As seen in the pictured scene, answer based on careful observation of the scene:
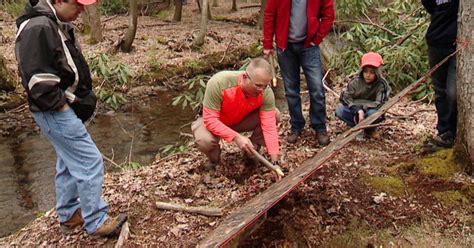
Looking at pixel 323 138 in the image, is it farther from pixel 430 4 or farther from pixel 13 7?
pixel 13 7

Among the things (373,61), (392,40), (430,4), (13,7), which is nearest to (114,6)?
(13,7)

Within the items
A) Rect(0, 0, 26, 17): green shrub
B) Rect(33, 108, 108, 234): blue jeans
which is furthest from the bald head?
Rect(0, 0, 26, 17): green shrub

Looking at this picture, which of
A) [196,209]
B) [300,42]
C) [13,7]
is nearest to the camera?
[196,209]

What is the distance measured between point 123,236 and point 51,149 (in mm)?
4565

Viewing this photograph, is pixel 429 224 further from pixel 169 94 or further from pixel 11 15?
pixel 11 15

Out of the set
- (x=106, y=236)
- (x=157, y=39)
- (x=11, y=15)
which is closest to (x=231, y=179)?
(x=106, y=236)

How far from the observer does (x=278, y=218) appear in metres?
3.31

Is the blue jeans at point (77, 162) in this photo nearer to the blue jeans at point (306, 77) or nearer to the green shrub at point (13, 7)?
the blue jeans at point (306, 77)

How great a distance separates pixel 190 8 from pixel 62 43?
20.7 metres

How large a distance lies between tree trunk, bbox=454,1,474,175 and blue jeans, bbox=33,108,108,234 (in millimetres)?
2664

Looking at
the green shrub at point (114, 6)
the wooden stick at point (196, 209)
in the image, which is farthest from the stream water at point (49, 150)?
the green shrub at point (114, 6)

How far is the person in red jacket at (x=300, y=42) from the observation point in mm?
4191

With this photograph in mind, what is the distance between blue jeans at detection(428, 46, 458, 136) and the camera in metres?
3.54

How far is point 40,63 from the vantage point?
102 inches
